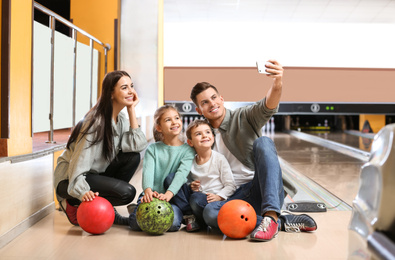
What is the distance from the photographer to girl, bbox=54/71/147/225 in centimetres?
216

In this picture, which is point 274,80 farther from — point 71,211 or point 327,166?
point 327,166

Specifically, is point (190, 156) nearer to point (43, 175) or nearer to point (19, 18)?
point (43, 175)

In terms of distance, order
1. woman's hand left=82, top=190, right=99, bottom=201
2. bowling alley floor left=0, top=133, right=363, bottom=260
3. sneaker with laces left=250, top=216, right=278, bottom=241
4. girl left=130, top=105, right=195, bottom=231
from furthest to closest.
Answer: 1. girl left=130, top=105, right=195, bottom=231
2. woman's hand left=82, top=190, right=99, bottom=201
3. sneaker with laces left=250, top=216, right=278, bottom=241
4. bowling alley floor left=0, top=133, right=363, bottom=260

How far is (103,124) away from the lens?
2.22m

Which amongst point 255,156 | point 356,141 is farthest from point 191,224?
point 356,141

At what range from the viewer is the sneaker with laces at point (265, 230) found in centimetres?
195

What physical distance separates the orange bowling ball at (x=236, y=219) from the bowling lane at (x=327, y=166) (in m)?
1.06

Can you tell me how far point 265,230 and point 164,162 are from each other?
0.62 meters

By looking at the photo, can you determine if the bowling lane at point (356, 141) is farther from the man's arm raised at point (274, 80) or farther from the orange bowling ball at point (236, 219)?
the orange bowling ball at point (236, 219)

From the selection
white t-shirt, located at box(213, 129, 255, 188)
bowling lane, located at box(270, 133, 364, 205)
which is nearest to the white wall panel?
white t-shirt, located at box(213, 129, 255, 188)

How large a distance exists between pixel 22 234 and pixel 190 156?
860 millimetres

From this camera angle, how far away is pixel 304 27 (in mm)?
9305

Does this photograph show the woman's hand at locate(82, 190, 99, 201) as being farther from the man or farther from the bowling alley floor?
the man

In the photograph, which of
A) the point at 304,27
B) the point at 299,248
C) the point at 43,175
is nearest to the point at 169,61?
the point at 304,27
